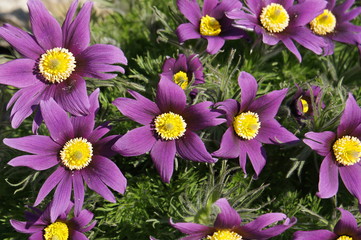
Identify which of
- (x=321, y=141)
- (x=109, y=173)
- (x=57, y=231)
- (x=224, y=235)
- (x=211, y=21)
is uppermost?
(x=211, y=21)

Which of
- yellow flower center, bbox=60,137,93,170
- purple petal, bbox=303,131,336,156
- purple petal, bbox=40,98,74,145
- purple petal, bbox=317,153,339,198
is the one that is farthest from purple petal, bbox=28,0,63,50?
purple petal, bbox=317,153,339,198

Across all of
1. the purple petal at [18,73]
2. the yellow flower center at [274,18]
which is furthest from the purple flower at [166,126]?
the yellow flower center at [274,18]

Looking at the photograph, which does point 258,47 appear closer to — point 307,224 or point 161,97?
point 161,97

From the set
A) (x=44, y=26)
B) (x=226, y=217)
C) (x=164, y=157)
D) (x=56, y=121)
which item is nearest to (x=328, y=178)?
(x=226, y=217)

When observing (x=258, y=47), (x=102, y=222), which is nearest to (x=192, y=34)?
(x=258, y=47)

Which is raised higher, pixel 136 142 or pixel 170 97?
pixel 170 97

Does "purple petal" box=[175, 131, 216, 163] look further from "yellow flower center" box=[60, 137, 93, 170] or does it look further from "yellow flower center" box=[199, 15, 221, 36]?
"yellow flower center" box=[199, 15, 221, 36]

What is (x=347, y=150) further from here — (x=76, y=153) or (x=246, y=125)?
(x=76, y=153)
